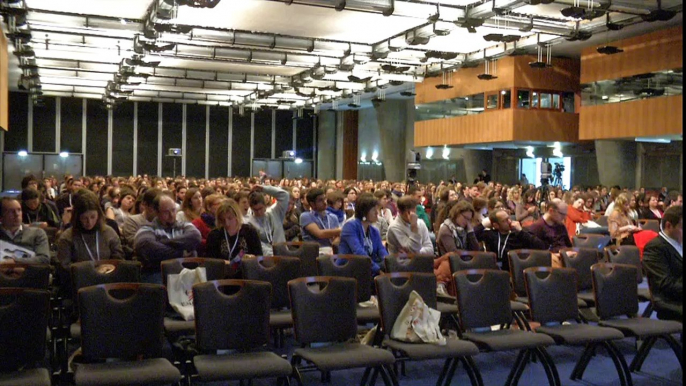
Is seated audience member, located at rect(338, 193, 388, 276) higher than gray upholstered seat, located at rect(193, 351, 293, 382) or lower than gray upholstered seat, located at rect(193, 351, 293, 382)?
higher

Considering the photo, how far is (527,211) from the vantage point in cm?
1095

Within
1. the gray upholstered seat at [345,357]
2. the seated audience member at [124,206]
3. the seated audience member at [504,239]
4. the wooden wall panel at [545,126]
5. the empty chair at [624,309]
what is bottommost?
the gray upholstered seat at [345,357]

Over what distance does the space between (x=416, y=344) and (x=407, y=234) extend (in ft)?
7.61

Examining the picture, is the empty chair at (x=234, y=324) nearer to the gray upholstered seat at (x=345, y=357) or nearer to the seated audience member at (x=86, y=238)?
the gray upholstered seat at (x=345, y=357)

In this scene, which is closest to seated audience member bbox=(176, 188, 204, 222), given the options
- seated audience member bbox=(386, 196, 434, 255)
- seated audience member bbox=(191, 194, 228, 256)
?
seated audience member bbox=(191, 194, 228, 256)

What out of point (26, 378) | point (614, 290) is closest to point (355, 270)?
point (614, 290)

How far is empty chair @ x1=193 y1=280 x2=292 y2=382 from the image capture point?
3.93 m

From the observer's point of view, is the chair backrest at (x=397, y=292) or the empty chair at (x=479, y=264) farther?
the empty chair at (x=479, y=264)

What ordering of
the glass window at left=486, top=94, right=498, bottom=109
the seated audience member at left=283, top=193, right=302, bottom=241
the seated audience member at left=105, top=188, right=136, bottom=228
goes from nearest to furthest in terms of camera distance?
the seated audience member at left=105, top=188, right=136, bottom=228
the seated audience member at left=283, top=193, right=302, bottom=241
the glass window at left=486, top=94, right=498, bottom=109

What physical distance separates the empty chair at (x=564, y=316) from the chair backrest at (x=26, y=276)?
3.42 metres

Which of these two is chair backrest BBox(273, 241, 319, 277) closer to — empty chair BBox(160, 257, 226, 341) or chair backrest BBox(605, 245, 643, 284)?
empty chair BBox(160, 257, 226, 341)

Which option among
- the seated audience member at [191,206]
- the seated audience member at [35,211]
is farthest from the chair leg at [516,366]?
the seated audience member at [35,211]

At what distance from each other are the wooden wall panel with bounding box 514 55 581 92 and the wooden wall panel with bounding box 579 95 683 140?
135 centimetres

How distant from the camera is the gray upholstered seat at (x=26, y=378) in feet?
11.1
